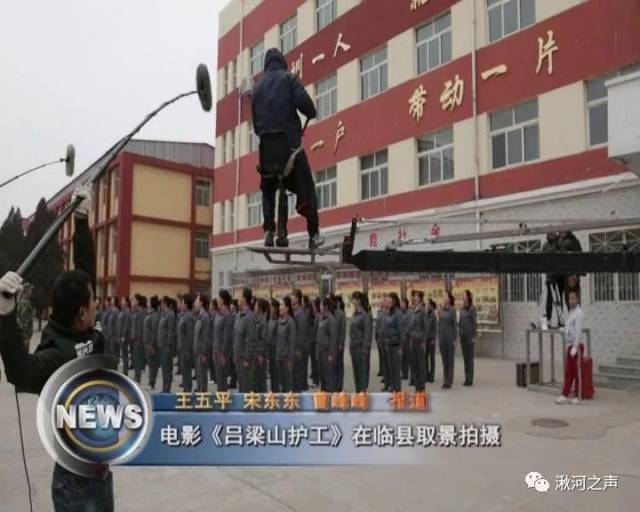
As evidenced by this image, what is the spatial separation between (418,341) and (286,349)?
225 cm

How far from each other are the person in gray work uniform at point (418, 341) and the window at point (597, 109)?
16.6 ft

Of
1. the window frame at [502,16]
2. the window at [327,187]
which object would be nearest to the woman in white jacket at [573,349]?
the window frame at [502,16]

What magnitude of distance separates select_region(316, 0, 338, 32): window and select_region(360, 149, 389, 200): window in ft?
17.5

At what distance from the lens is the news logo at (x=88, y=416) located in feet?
8.77

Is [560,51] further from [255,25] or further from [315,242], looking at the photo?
[255,25]

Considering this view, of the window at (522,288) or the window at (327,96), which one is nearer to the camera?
the window at (522,288)

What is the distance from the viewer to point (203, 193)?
3253 cm

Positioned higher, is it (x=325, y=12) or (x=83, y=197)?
(x=325, y=12)

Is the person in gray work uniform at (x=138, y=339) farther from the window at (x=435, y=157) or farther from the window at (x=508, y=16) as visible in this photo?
the window at (x=508, y=16)

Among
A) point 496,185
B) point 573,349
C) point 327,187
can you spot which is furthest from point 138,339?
point 327,187

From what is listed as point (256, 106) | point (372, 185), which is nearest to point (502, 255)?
point (256, 106)

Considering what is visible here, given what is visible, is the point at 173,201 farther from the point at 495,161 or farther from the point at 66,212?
the point at 66,212

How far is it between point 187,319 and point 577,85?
897 centimetres

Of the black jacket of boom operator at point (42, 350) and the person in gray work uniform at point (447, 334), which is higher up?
the black jacket of boom operator at point (42, 350)
